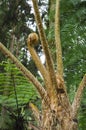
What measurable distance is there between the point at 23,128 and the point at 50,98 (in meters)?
0.52

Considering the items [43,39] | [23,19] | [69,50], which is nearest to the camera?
[43,39]

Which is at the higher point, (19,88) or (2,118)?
(19,88)

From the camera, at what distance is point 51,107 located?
1.35 metres

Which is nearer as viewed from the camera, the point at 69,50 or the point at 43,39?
the point at 43,39

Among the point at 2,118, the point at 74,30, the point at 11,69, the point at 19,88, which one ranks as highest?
the point at 74,30

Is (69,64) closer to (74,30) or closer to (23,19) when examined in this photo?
(74,30)

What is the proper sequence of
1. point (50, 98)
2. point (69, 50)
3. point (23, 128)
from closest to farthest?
point (50, 98)
point (23, 128)
point (69, 50)

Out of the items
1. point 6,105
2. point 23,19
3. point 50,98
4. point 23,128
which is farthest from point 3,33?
point 50,98

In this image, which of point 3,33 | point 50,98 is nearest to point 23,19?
point 3,33

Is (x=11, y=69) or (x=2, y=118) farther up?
(x=11, y=69)

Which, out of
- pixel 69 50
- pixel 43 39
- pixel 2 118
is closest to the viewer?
pixel 43 39

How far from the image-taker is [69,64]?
2188 millimetres

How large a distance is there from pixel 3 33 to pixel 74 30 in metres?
3.29

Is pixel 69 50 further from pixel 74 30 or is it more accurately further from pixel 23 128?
pixel 23 128
